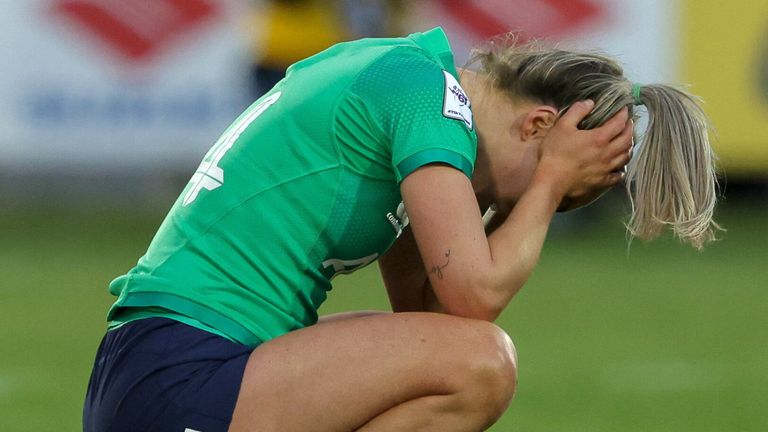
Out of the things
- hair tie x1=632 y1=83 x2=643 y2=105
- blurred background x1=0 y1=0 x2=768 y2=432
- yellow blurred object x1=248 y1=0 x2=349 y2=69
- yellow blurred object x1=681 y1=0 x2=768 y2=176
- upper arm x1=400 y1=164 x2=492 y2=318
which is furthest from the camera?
yellow blurred object x1=681 y1=0 x2=768 y2=176

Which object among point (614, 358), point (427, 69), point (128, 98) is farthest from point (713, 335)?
point (128, 98)

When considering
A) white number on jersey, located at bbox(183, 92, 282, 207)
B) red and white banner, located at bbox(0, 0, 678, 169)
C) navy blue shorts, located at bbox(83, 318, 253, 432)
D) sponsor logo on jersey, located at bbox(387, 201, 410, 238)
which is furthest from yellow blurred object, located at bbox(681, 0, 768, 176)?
navy blue shorts, located at bbox(83, 318, 253, 432)

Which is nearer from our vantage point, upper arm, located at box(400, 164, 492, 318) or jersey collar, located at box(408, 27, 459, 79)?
upper arm, located at box(400, 164, 492, 318)

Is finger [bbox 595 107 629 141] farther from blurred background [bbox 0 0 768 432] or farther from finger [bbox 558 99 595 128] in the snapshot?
blurred background [bbox 0 0 768 432]

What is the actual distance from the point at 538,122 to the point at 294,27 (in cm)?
612

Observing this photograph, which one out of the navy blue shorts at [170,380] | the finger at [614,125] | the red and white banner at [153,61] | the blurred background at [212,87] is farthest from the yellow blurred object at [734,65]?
the navy blue shorts at [170,380]

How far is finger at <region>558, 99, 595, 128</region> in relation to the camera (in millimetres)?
3496

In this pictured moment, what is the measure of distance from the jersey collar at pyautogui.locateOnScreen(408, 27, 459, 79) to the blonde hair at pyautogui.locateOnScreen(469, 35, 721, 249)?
0.14m

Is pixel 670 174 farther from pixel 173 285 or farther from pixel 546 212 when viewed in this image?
pixel 173 285

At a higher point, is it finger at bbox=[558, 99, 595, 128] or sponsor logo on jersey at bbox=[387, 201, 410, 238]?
finger at bbox=[558, 99, 595, 128]

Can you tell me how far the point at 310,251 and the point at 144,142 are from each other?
6.36 metres

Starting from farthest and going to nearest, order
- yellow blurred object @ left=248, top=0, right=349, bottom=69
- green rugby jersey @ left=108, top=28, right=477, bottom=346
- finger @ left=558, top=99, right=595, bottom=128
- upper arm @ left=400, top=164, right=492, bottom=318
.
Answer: yellow blurred object @ left=248, top=0, right=349, bottom=69
finger @ left=558, top=99, right=595, bottom=128
green rugby jersey @ left=108, top=28, right=477, bottom=346
upper arm @ left=400, top=164, right=492, bottom=318

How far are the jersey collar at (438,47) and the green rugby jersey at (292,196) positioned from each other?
3 cm

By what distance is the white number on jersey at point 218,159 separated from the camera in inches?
138
